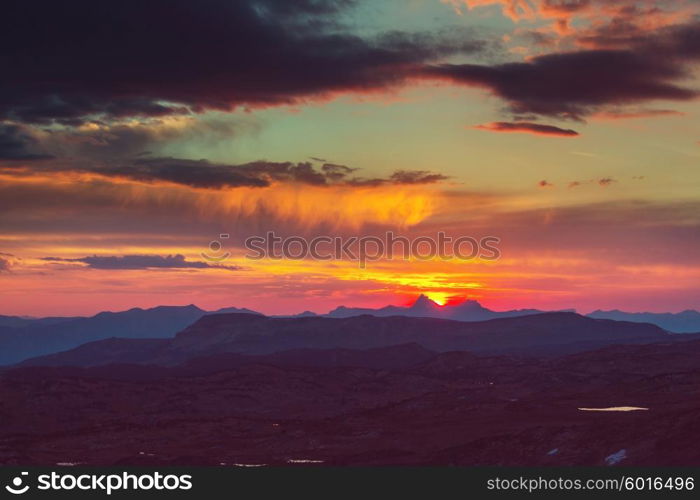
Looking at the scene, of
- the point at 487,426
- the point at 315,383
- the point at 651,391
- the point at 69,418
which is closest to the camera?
the point at 487,426

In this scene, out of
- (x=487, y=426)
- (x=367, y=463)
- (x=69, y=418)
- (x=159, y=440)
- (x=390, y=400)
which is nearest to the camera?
(x=367, y=463)

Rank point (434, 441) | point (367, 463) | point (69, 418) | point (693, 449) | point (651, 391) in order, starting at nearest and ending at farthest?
1. point (693, 449)
2. point (367, 463)
3. point (434, 441)
4. point (651, 391)
5. point (69, 418)

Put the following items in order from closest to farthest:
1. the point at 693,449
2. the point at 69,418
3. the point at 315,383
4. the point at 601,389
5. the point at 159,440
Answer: the point at 693,449 < the point at 159,440 < the point at 601,389 < the point at 69,418 < the point at 315,383

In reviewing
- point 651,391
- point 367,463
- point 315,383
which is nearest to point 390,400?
point 315,383

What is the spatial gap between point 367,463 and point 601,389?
6736 centimetres

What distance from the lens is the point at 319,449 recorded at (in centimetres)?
10206

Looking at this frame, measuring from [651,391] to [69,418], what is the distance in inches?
3714

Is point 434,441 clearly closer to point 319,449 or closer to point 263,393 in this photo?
point 319,449

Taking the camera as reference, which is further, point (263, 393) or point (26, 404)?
point (263, 393)

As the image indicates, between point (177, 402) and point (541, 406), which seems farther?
point (177, 402)

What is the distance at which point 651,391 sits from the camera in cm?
13212

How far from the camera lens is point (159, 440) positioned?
116m

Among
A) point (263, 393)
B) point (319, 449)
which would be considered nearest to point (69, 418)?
point (263, 393)

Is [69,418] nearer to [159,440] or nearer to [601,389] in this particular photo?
[159,440]
